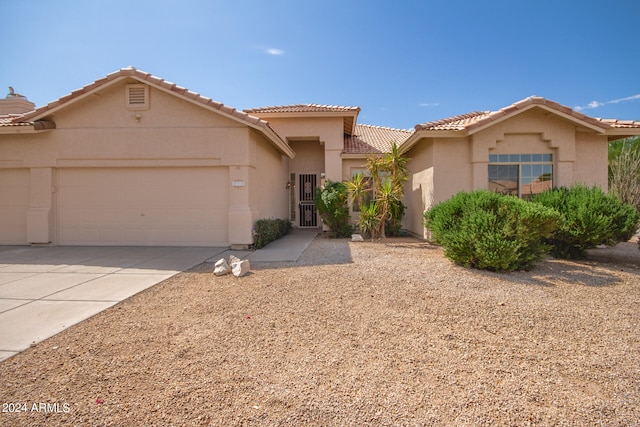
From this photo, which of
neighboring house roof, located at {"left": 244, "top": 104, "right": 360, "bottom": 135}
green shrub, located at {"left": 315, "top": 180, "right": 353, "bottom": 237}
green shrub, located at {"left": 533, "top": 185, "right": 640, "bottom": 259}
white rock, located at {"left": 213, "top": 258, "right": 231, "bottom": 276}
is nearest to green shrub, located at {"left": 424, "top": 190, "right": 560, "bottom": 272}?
green shrub, located at {"left": 533, "top": 185, "right": 640, "bottom": 259}

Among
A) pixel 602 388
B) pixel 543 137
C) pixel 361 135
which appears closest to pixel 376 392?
pixel 602 388

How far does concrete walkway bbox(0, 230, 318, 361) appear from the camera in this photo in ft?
14.4

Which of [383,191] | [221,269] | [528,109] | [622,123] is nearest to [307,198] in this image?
[383,191]

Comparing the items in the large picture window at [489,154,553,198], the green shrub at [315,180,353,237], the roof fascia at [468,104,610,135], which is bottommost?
the green shrub at [315,180,353,237]

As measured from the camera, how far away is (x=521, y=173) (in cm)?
1095

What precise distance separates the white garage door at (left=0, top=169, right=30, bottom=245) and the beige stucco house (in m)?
0.03

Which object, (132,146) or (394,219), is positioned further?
(394,219)

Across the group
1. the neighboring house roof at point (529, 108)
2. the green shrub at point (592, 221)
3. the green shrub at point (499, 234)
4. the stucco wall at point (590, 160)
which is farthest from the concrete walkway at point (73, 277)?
the stucco wall at point (590, 160)

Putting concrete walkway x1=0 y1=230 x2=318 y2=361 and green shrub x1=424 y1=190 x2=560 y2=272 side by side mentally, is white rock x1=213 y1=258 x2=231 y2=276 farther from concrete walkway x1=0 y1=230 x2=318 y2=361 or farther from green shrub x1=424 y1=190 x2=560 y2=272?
green shrub x1=424 y1=190 x2=560 y2=272

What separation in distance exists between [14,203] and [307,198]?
11.3 meters

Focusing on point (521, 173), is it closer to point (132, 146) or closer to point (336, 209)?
point (336, 209)

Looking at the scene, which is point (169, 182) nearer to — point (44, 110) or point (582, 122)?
point (44, 110)

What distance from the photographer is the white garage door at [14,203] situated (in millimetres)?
10766

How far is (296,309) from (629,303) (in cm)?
520
